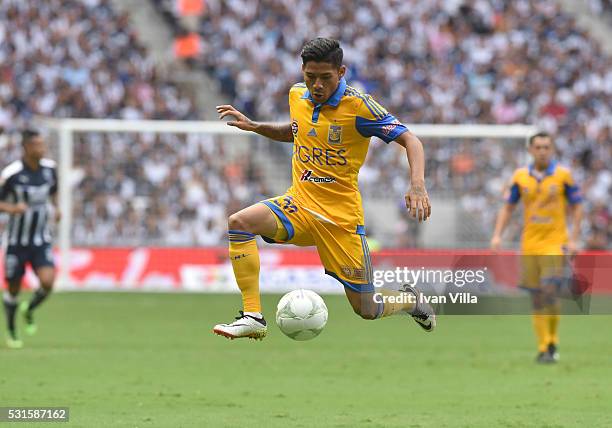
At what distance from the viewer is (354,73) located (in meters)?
29.2

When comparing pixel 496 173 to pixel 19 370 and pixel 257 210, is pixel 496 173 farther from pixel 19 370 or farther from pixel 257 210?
pixel 257 210

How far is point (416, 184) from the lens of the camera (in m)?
8.31

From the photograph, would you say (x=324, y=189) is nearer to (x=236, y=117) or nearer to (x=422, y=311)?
(x=236, y=117)

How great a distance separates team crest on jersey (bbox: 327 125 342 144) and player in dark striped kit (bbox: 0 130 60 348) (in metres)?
6.64

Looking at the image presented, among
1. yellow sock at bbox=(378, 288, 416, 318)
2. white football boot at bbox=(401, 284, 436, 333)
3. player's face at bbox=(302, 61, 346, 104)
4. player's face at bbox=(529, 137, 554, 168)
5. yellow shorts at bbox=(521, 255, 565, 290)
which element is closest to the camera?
player's face at bbox=(302, 61, 346, 104)

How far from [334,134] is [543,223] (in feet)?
18.7

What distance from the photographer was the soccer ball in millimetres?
8922

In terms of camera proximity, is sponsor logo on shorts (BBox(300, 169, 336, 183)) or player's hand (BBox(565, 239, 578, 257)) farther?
player's hand (BBox(565, 239, 578, 257))

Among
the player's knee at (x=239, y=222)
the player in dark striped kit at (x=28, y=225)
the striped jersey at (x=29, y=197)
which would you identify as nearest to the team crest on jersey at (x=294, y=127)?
the player's knee at (x=239, y=222)

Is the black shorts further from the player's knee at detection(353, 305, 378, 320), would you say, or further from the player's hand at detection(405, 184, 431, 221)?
the player's hand at detection(405, 184, 431, 221)

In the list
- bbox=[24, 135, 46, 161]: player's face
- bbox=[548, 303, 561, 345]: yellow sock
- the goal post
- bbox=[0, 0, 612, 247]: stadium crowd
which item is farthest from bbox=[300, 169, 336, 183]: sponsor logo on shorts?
the goal post

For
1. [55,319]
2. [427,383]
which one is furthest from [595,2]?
[427,383]
